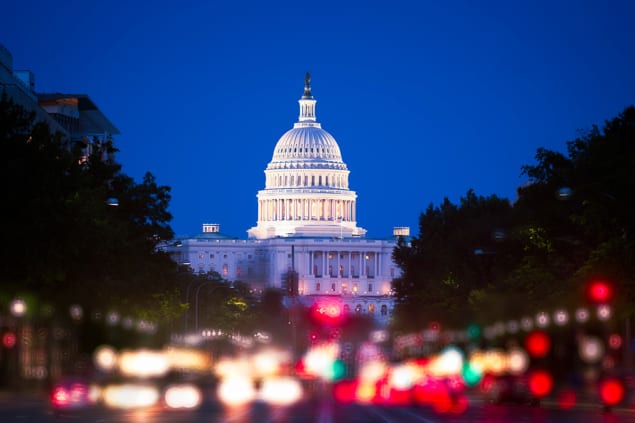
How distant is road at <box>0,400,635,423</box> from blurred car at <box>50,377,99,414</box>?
1.28 feet

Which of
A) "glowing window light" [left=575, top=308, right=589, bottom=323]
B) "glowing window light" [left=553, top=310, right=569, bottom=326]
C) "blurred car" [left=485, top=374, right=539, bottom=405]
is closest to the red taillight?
"blurred car" [left=485, top=374, right=539, bottom=405]

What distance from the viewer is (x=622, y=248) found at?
78.8 metres

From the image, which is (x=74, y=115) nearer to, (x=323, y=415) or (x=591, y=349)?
(x=591, y=349)

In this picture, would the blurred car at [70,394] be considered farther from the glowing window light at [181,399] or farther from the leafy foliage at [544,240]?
the leafy foliage at [544,240]

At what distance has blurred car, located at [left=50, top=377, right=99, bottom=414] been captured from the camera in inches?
2210

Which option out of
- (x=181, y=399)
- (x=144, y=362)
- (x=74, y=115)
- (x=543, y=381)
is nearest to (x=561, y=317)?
(x=543, y=381)

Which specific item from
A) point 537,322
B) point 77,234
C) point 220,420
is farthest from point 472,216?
point 220,420

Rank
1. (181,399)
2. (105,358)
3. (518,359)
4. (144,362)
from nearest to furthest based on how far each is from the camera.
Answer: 1. (181,399)
2. (144,362)
3. (518,359)
4. (105,358)

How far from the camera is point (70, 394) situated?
5684 centimetres

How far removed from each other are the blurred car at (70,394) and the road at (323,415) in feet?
1.28

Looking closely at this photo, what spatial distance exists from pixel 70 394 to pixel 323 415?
8481mm

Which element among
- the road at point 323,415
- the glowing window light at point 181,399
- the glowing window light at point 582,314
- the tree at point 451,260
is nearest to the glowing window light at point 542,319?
the glowing window light at point 582,314

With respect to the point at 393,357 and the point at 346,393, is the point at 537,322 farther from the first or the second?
the point at 393,357

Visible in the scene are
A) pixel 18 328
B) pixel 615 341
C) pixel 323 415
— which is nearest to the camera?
pixel 323 415
